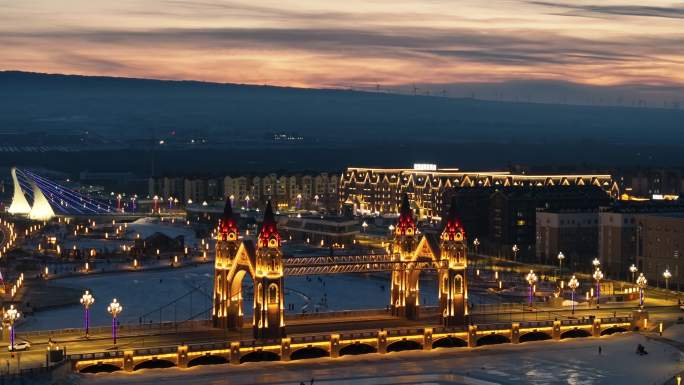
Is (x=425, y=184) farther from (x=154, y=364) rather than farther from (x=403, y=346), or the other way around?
(x=154, y=364)

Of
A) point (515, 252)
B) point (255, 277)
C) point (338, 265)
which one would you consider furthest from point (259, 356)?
point (515, 252)

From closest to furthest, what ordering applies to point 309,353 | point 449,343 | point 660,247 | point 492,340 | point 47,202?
point 309,353 → point 449,343 → point 492,340 → point 660,247 → point 47,202

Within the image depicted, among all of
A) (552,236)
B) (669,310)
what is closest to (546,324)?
(669,310)

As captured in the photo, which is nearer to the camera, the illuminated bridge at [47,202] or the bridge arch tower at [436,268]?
the bridge arch tower at [436,268]

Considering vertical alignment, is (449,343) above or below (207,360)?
above

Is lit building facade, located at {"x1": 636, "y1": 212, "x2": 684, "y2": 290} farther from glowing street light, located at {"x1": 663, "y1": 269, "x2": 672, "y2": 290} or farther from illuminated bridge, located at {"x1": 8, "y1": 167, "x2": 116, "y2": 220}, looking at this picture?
illuminated bridge, located at {"x1": 8, "y1": 167, "x2": 116, "y2": 220}

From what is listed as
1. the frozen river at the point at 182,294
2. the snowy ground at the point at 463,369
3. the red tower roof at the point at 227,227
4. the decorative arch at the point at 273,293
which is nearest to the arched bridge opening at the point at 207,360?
the snowy ground at the point at 463,369

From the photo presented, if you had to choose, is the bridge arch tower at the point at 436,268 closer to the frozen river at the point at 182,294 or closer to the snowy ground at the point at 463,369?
the snowy ground at the point at 463,369
